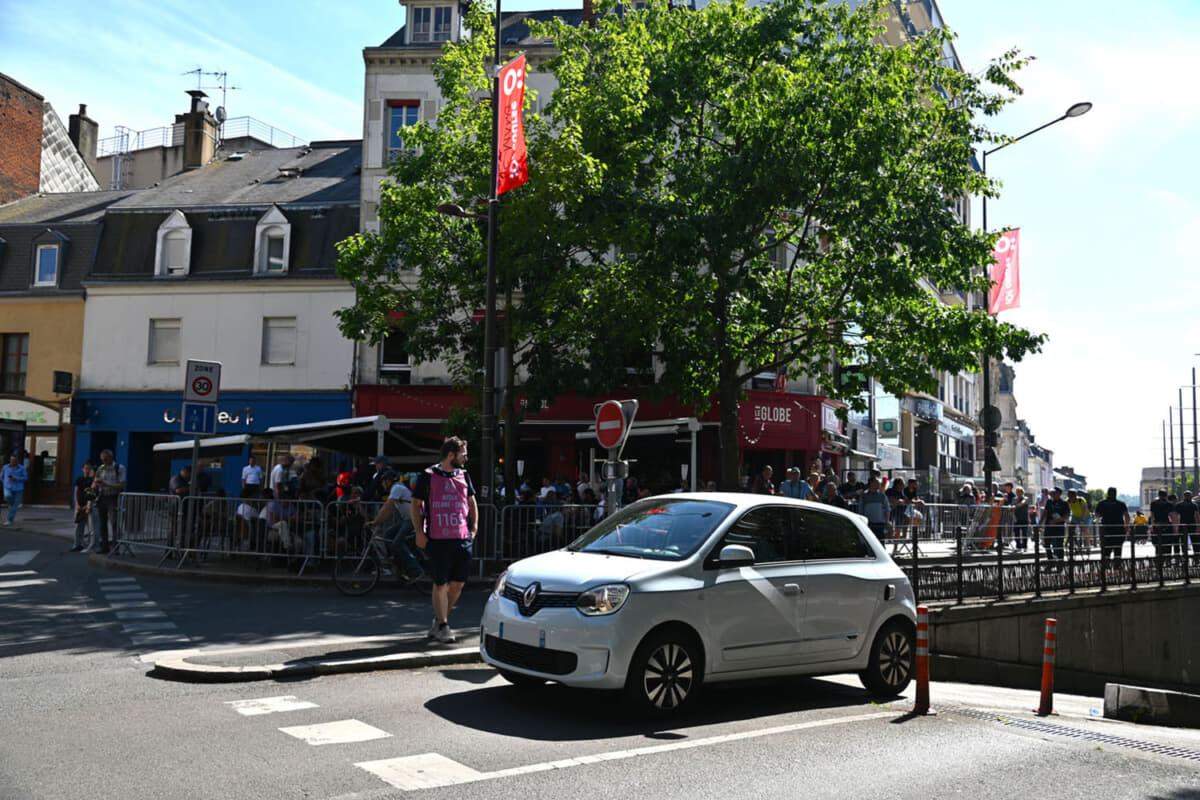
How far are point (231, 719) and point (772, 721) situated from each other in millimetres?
3679

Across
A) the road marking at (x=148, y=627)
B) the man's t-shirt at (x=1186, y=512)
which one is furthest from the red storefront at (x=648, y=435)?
the road marking at (x=148, y=627)

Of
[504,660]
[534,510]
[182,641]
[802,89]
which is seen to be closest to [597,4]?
[802,89]

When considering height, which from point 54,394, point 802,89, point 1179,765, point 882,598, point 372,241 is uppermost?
point 802,89

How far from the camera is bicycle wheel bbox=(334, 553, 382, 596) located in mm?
14383

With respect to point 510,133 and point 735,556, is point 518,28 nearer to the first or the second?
point 510,133

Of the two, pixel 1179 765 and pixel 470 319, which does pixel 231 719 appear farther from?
pixel 470 319

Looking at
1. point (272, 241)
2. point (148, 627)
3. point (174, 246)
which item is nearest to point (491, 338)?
point (148, 627)

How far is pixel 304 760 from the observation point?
595 centimetres

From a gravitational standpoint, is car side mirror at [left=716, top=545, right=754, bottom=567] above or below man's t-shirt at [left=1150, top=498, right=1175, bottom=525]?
below

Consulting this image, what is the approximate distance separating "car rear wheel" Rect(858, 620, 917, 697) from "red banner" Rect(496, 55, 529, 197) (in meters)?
10.3

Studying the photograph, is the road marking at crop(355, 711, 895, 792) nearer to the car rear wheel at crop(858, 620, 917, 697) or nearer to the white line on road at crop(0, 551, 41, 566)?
the car rear wheel at crop(858, 620, 917, 697)

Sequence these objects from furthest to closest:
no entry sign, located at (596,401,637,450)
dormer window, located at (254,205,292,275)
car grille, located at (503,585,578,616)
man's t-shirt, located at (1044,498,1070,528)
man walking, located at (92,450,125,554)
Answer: dormer window, located at (254,205,292,275)
man's t-shirt, located at (1044,498,1070,528)
man walking, located at (92,450,125,554)
no entry sign, located at (596,401,637,450)
car grille, located at (503,585,578,616)

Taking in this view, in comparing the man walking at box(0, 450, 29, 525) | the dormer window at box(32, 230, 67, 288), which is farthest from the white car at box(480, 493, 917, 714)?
the dormer window at box(32, 230, 67, 288)

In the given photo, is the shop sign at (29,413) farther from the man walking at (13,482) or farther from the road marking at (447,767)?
the road marking at (447,767)
